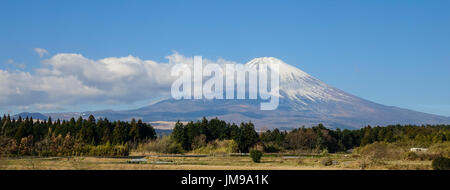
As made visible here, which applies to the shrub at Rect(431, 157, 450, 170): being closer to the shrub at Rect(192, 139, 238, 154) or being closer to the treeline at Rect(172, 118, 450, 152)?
the treeline at Rect(172, 118, 450, 152)

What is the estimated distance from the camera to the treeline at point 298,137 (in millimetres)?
63469

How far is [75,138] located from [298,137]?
33.6 m

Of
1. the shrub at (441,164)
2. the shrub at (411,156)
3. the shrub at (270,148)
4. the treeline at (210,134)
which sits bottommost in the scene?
the shrub at (270,148)

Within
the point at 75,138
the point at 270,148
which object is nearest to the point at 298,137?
the point at 270,148

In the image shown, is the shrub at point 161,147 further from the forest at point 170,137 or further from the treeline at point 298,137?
the treeline at point 298,137

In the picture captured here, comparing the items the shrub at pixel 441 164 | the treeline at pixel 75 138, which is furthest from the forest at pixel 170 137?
the shrub at pixel 441 164

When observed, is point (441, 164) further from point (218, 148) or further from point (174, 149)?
point (218, 148)

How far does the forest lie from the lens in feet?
164

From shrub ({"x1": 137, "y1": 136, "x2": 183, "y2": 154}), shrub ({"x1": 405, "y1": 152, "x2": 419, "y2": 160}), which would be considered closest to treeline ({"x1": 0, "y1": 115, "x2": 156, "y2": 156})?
shrub ({"x1": 137, "y1": 136, "x2": 183, "y2": 154})

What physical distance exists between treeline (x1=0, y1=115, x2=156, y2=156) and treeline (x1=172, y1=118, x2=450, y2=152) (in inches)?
250
